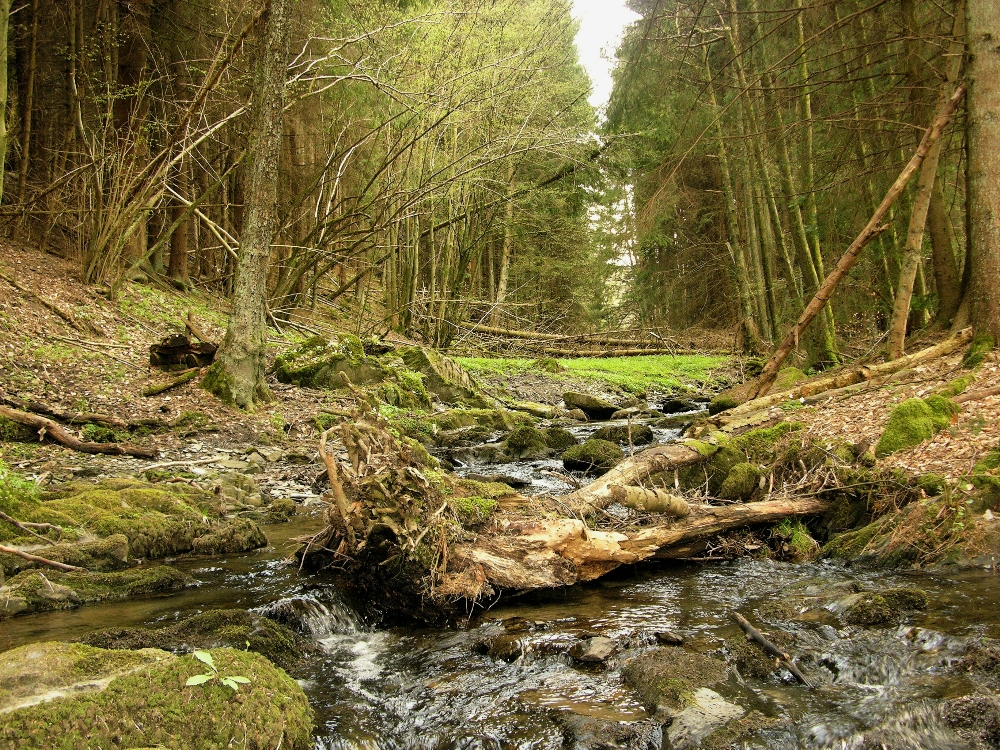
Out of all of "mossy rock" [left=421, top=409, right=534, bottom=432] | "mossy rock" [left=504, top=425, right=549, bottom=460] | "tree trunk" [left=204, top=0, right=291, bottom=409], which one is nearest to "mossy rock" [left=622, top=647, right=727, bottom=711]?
"mossy rock" [left=504, top=425, right=549, bottom=460]

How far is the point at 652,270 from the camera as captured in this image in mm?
26844

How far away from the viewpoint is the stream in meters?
3.29

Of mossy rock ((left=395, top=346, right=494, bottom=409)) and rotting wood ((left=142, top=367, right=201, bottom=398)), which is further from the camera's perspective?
mossy rock ((left=395, top=346, right=494, bottom=409))

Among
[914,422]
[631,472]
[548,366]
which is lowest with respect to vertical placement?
[631,472]

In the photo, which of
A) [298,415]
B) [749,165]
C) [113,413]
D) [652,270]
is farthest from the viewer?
[652,270]

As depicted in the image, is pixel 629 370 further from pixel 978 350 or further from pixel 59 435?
pixel 59 435

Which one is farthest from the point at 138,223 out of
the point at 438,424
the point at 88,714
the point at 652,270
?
the point at 652,270

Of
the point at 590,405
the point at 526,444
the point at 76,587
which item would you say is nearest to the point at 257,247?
the point at 526,444

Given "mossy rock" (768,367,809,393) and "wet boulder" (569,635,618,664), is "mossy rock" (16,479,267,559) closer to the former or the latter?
"wet boulder" (569,635,618,664)

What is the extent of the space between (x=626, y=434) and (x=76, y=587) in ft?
27.4

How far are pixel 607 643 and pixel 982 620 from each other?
2.22 m

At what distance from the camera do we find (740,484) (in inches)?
253

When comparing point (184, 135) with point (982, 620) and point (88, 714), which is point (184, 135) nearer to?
point (88, 714)

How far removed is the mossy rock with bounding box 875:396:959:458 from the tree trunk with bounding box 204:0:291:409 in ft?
27.9
